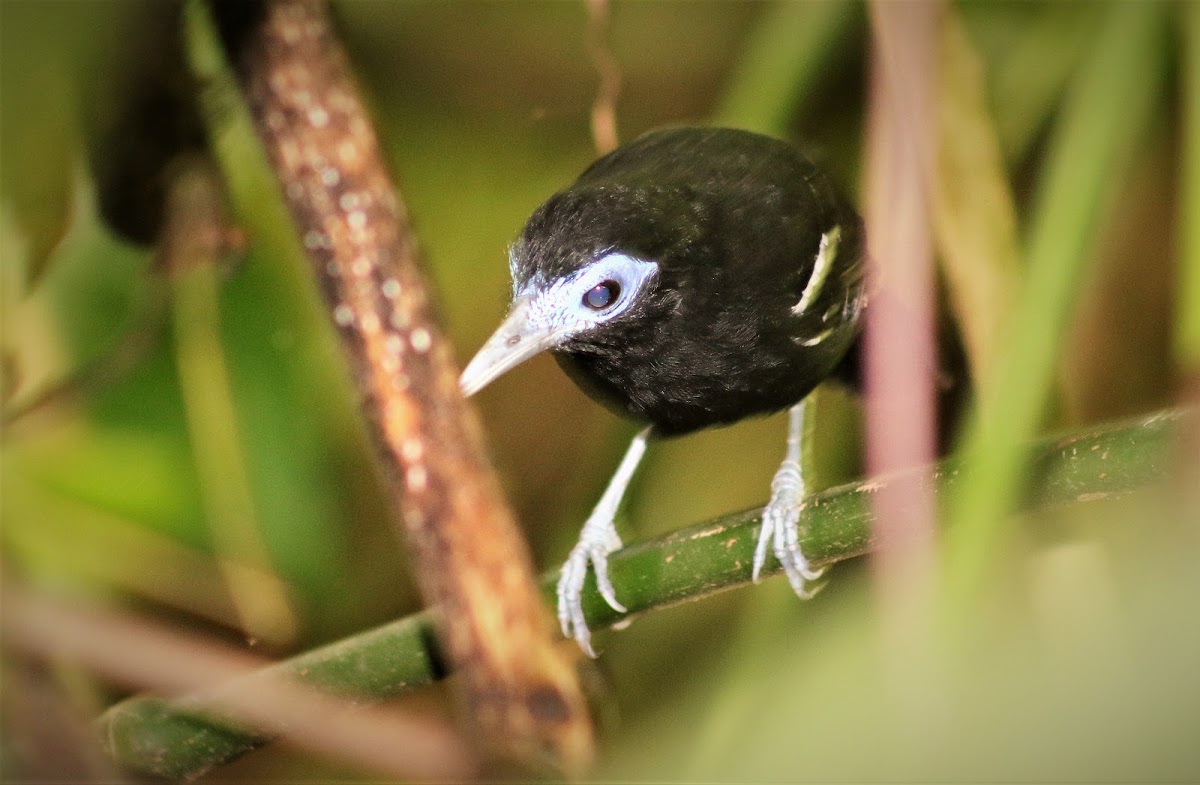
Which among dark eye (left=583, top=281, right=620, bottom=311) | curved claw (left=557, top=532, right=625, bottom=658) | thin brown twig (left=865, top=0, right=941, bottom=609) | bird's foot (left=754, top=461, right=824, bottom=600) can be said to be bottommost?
bird's foot (left=754, top=461, right=824, bottom=600)

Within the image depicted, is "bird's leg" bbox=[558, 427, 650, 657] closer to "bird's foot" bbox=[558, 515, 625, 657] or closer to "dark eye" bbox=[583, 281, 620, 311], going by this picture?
"bird's foot" bbox=[558, 515, 625, 657]

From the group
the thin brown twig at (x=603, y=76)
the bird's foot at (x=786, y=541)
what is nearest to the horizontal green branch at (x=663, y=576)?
the bird's foot at (x=786, y=541)

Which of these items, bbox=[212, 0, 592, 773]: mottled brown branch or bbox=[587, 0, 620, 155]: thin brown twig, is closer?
bbox=[212, 0, 592, 773]: mottled brown branch

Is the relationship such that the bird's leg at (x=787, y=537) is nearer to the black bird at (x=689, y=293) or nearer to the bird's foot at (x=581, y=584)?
the black bird at (x=689, y=293)

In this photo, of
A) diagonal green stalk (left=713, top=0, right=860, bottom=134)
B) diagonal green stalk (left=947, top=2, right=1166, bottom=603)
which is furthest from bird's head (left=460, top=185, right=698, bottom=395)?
diagonal green stalk (left=713, top=0, right=860, bottom=134)

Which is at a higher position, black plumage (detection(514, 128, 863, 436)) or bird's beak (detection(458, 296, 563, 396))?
black plumage (detection(514, 128, 863, 436))

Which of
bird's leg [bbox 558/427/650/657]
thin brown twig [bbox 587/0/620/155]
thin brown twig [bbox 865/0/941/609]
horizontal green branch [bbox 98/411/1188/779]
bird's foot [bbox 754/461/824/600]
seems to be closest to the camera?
horizontal green branch [bbox 98/411/1188/779]
